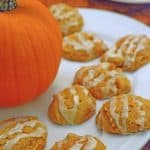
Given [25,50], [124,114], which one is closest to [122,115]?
[124,114]

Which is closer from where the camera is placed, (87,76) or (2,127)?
(2,127)

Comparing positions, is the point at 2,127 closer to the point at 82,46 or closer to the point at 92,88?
the point at 92,88

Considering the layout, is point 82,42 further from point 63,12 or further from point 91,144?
point 91,144

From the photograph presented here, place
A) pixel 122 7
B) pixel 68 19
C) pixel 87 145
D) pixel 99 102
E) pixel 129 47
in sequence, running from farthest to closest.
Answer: pixel 122 7 → pixel 68 19 → pixel 129 47 → pixel 99 102 → pixel 87 145

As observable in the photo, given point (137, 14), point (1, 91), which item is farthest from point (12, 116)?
point (137, 14)

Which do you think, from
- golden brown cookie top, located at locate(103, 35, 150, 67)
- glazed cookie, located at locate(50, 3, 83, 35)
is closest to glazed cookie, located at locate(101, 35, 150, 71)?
golden brown cookie top, located at locate(103, 35, 150, 67)

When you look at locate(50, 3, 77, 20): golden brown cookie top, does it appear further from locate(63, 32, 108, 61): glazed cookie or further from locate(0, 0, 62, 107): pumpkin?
locate(0, 0, 62, 107): pumpkin
